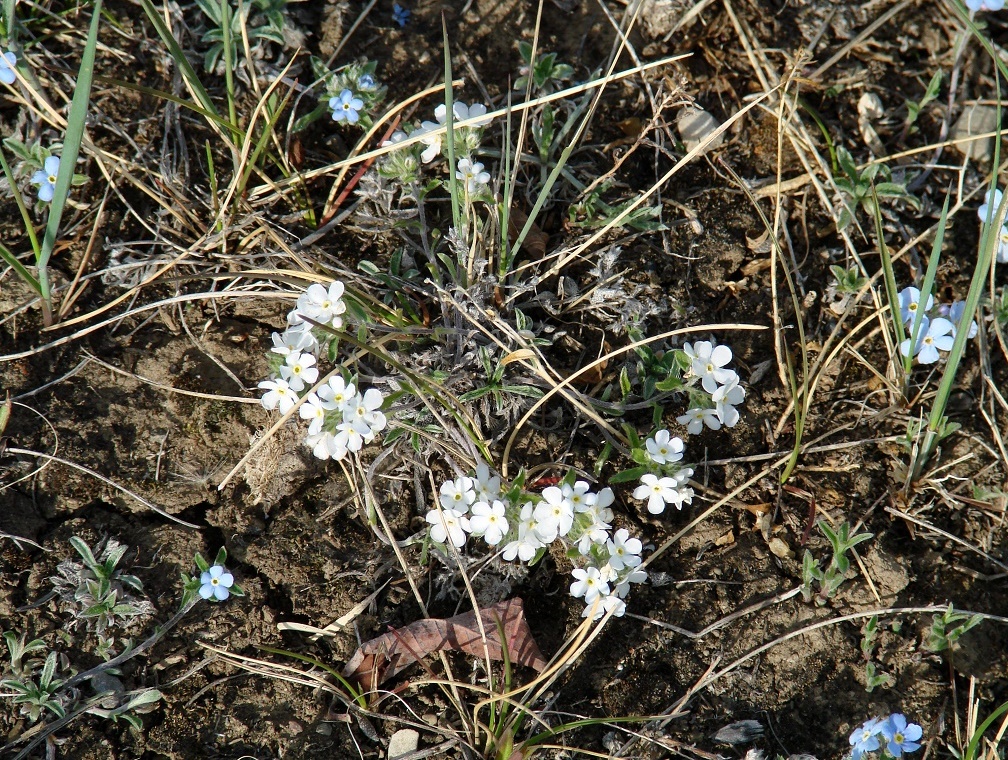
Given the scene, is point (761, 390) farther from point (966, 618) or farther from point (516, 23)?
point (516, 23)

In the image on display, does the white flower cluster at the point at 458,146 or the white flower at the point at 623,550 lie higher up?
the white flower cluster at the point at 458,146

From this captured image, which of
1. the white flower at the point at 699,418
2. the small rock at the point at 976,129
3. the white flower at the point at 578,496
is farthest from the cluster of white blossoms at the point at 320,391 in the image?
the small rock at the point at 976,129

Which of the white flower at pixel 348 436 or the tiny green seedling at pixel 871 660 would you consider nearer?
the white flower at pixel 348 436

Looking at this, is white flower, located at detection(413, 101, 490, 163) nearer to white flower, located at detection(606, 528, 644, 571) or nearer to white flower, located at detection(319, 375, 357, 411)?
white flower, located at detection(319, 375, 357, 411)

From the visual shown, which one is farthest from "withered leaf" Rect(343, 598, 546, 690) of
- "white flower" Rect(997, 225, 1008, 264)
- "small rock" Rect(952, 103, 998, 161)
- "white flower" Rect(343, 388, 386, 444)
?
"small rock" Rect(952, 103, 998, 161)

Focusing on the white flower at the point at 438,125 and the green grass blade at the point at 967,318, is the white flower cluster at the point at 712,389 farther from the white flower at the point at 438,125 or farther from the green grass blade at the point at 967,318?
the white flower at the point at 438,125

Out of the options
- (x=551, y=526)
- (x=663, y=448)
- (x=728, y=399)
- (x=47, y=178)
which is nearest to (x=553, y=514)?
(x=551, y=526)

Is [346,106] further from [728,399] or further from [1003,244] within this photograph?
[1003,244]
